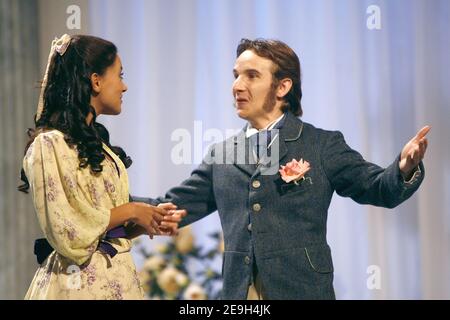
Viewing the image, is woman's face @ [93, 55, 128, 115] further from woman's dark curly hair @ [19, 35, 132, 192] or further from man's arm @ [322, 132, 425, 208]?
man's arm @ [322, 132, 425, 208]

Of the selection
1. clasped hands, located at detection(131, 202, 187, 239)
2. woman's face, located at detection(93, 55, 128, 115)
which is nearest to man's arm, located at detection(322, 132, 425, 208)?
clasped hands, located at detection(131, 202, 187, 239)

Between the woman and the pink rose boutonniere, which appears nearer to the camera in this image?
the woman

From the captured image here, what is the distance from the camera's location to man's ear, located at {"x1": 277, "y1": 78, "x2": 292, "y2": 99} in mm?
2430

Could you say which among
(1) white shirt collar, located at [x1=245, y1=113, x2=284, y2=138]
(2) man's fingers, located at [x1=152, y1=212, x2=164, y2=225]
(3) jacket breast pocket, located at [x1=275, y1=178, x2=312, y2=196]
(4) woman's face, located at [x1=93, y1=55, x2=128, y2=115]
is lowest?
(2) man's fingers, located at [x1=152, y1=212, x2=164, y2=225]

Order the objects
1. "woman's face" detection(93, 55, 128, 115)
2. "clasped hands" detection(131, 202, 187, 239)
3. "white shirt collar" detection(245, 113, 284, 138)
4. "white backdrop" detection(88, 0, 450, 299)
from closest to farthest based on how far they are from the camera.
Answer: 1. "clasped hands" detection(131, 202, 187, 239)
2. "woman's face" detection(93, 55, 128, 115)
3. "white shirt collar" detection(245, 113, 284, 138)
4. "white backdrop" detection(88, 0, 450, 299)

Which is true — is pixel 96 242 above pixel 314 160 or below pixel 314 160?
below

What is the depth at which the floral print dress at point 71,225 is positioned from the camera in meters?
1.89

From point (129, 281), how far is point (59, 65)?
57cm

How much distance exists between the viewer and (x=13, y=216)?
3.21 m

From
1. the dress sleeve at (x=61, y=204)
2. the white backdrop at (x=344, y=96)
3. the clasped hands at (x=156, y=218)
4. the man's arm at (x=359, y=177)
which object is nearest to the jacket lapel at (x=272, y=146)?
the man's arm at (x=359, y=177)

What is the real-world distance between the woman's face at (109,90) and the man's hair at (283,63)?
489 mm

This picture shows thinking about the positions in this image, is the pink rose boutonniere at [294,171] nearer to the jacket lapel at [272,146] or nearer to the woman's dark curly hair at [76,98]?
the jacket lapel at [272,146]
